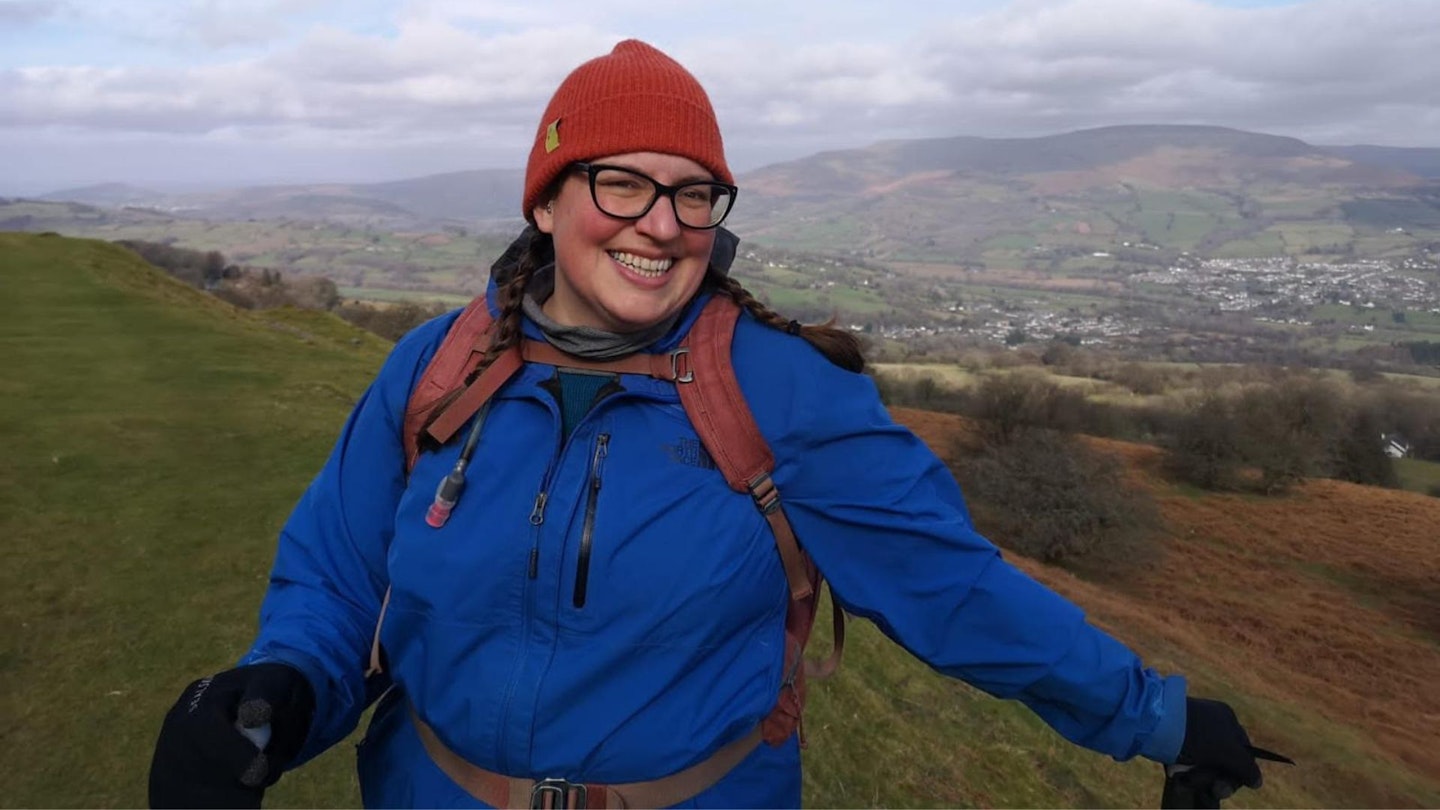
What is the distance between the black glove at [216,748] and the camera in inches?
58.2

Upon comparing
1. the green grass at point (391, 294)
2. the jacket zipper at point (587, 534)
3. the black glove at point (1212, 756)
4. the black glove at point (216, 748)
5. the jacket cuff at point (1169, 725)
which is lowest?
the green grass at point (391, 294)

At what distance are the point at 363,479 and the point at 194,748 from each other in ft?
2.04

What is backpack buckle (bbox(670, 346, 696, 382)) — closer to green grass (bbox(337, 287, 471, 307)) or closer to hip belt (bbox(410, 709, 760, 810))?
hip belt (bbox(410, 709, 760, 810))

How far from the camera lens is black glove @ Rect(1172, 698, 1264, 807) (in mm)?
1739

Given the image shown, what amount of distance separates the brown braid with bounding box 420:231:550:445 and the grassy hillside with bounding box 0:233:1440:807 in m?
3.92

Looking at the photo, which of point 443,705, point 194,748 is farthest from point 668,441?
point 194,748

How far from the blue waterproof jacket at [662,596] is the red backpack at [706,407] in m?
0.03

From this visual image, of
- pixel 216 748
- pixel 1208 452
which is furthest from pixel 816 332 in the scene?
pixel 1208 452

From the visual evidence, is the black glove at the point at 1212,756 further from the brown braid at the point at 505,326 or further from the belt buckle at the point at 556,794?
the brown braid at the point at 505,326

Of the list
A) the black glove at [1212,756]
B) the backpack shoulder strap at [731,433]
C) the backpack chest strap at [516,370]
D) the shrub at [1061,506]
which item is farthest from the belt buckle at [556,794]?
the shrub at [1061,506]

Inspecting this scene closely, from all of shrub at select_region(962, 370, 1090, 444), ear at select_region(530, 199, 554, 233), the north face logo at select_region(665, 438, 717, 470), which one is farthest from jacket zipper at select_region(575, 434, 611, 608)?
shrub at select_region(962, 370, 1090, 444)

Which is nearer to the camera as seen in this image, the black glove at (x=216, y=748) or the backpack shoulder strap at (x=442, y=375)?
the black glove at (x=216, y=748)

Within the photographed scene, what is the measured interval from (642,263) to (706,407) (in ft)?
1.13

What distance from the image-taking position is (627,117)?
1732 mm
